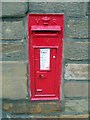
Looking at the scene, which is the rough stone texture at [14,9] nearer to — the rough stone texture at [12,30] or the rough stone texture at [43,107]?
the rough stone texture at [12,30]

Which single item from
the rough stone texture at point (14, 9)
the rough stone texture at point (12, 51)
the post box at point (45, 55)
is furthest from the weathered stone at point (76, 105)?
the rough stone texture at point (14, 9)

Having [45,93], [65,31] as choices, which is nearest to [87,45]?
[65,31]

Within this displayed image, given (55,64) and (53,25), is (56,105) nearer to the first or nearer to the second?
(55,64)

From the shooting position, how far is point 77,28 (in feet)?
8.19

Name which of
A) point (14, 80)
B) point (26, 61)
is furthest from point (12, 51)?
point (14, 80)

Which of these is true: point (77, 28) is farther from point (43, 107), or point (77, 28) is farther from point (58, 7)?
point (43, 107)

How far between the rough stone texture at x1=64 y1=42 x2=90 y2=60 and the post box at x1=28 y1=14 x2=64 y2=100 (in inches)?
2.5

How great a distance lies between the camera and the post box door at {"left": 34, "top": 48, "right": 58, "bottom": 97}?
251 centimetres

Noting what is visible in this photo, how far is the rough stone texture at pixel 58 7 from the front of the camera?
2432 mm

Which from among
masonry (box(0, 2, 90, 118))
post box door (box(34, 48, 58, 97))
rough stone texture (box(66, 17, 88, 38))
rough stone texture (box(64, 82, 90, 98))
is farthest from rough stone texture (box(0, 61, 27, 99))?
rough stone texture (box(66, 17, 88, 38))

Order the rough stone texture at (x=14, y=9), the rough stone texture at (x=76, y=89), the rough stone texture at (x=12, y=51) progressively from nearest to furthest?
the rough stone texture at (x=14, y=9)
the rough stone texture at (x=12, y=51)
the rough stone texture at (x=76, y=89)

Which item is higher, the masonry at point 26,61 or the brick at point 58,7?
the brick at point 58,7

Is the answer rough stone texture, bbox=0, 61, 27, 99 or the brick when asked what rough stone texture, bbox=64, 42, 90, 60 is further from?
rough stone texture, bbox=0, 61, 27, 99

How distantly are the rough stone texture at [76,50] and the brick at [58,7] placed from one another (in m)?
0.28
